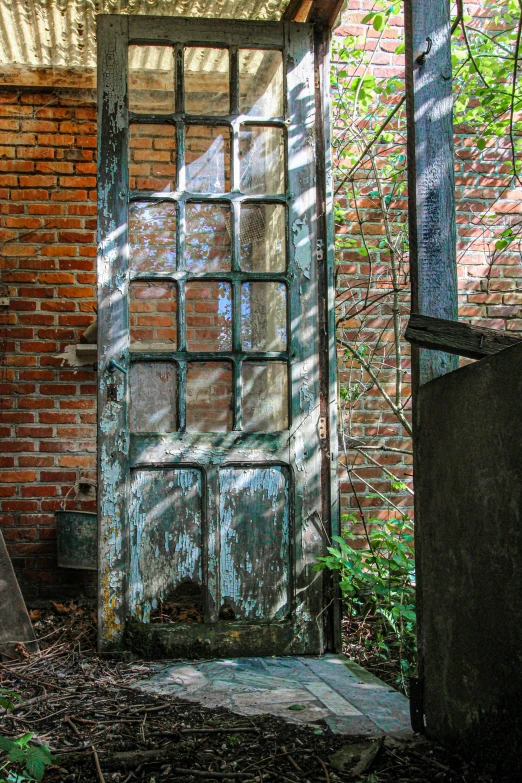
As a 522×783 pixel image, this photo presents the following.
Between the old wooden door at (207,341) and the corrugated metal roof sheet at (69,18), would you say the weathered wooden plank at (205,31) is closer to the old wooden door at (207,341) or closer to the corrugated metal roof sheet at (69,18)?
the old wooden door at (207,341)

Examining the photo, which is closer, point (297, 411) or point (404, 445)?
point (297, 411)

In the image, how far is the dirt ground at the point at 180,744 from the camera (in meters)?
1.72

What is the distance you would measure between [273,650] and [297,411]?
96 cm

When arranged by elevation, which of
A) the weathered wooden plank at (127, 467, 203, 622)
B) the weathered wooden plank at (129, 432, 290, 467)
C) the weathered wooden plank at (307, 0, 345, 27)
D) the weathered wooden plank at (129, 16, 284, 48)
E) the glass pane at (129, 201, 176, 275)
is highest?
the weathered wooden plank at (307, 0, 345, 27)

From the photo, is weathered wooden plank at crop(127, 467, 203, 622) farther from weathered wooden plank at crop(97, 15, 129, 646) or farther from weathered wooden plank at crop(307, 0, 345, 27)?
weathered wooden plank at crop(307, 0, 345, 27)

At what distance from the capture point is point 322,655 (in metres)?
2.89

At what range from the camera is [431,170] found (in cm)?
203

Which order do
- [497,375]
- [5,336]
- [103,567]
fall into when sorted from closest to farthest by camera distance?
1. [497,375]
2. [103,567]
3. [5,336]

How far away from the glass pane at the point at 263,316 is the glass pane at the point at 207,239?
0.16 m

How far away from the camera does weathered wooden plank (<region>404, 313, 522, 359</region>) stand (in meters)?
1.67

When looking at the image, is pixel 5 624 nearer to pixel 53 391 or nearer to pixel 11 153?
pixel 53 391

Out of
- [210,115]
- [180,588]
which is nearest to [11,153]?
[210,115]

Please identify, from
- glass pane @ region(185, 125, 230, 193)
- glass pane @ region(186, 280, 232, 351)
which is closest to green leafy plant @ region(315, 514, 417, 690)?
glass pane @ region(186, 280, 232, 351)

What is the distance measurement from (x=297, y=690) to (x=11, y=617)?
1295 millimetres
